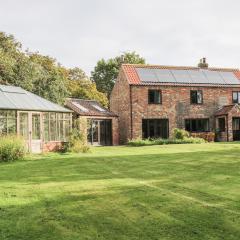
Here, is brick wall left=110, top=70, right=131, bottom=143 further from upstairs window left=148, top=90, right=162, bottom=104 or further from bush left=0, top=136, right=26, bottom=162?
bush left=0, top=136, right=26, bottom=162

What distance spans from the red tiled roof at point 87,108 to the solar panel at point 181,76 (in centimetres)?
696

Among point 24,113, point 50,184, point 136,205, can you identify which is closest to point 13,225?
point 136,205

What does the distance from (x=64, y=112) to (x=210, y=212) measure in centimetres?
2072

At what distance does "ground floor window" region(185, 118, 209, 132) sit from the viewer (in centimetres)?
3725

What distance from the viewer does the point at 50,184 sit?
10.5 meters

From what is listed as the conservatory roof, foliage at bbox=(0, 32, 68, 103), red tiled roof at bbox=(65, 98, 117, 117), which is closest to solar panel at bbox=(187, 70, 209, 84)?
red tiled roof at bbox=(65, 98, 117, 117)

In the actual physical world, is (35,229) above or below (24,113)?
below

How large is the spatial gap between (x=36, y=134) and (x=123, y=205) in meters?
17.9

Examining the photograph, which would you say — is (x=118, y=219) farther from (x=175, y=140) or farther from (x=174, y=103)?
(x=174, y=103)

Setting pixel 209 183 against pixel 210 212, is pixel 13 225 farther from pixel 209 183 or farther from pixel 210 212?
pixel 209 183

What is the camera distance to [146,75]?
37000mm

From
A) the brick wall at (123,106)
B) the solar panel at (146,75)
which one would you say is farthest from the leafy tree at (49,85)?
the solar panel at (146,75)

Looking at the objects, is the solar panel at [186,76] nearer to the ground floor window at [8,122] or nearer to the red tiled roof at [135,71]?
the red tiled roof at [135,71]

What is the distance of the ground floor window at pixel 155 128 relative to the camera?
117 feet
